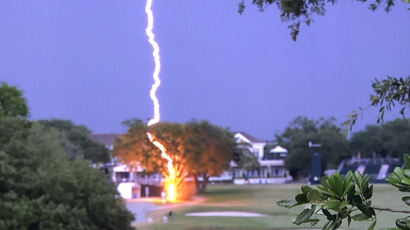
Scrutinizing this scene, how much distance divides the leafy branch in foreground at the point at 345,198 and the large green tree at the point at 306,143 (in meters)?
35.0

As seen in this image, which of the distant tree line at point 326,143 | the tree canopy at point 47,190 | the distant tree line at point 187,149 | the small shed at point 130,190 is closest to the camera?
the tree canopy at point 47,190

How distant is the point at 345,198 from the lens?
1.63 metres

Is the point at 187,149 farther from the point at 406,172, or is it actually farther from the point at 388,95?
the point at 406,172

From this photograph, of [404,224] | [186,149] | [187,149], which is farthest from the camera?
[187,149]

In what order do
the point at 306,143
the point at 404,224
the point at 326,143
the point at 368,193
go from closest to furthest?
Result: the point at 404,224, the point at 368,193, the point at 326,143, the point at 306,143

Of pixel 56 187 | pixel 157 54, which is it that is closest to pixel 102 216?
pixel 56 187

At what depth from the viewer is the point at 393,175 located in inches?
64.4

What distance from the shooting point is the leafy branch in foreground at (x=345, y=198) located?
5.30ft

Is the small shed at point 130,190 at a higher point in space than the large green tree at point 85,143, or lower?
lower

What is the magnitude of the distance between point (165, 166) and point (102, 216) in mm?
8671

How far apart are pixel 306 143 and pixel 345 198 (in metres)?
43.4

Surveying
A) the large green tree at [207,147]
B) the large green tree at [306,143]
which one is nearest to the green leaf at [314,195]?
the large green tree at [207,147]

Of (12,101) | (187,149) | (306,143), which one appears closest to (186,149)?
(187,149)

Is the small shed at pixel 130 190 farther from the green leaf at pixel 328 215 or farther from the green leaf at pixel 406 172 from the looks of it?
the green leaf at pixel 406 172
